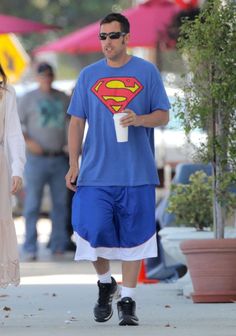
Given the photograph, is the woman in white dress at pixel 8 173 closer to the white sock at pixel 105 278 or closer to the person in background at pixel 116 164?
the person in background at pixel 116 164

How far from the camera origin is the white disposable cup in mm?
8672

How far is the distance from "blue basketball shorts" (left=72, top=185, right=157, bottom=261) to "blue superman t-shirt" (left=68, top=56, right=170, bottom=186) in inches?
2.7

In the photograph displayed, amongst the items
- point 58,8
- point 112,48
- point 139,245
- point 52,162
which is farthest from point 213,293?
point 58,8

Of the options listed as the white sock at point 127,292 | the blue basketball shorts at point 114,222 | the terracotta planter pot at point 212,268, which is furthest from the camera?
the terracotta planter pot at point 212,268

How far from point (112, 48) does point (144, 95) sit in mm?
349

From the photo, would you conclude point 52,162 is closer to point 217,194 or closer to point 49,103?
point 49,103

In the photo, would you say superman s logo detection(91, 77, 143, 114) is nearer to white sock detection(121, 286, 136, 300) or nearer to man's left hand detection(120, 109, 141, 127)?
man's left hand detection(120, 109, 141, 127)

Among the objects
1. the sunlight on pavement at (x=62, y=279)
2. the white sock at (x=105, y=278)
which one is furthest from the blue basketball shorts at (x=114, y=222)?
the sunlight on pavement at (x=62, y=279)

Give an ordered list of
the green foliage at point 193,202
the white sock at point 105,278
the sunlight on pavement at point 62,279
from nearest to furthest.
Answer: the white sock at point 105,278 → the green foliage at point 193,202 → the sunlight on pavement at point 62,279

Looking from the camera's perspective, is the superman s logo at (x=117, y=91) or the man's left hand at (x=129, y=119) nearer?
the man's left hand at (x=129, y=119)

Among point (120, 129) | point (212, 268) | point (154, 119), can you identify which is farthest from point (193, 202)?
point (120, 129)

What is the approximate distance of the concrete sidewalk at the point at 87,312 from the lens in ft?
28.8

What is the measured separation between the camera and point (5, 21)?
16656mm

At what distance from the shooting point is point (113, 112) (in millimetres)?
8898
